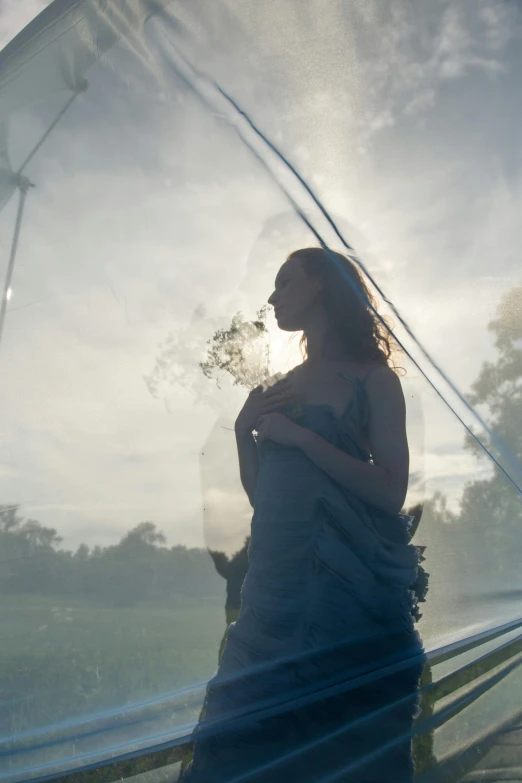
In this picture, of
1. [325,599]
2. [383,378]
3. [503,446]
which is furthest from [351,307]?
[325,599]

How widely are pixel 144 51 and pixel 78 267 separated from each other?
667 millimetres

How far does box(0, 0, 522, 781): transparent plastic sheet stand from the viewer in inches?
63.4

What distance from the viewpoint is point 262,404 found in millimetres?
1642

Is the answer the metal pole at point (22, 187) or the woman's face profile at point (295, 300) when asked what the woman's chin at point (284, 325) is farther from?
the metal pole at point (22, 187)

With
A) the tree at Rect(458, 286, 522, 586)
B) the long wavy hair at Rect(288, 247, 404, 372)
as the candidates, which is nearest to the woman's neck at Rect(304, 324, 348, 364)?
the long wavy hair at Rect(288, 247, 404, 372)

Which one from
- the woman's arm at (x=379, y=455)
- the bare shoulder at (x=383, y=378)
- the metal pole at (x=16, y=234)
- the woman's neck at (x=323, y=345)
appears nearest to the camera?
the woman's arm at (x=379, y=455)

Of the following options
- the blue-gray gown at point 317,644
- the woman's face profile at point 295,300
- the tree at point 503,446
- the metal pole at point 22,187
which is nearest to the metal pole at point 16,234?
the metal pole at point 22,187

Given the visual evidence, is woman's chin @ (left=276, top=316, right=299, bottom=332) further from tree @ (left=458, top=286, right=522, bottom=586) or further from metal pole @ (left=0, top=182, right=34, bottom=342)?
metal pole @ (left=0, top=182, right=34, bottom=342)

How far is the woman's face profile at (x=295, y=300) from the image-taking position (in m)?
1.69

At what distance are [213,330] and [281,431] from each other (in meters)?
0.37

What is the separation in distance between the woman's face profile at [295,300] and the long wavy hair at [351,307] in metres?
0.02

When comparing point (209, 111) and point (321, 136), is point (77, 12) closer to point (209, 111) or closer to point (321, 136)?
point (209, 111)

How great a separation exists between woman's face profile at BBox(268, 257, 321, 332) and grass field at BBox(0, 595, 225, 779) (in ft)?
2.43

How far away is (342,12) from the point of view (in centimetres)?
173
